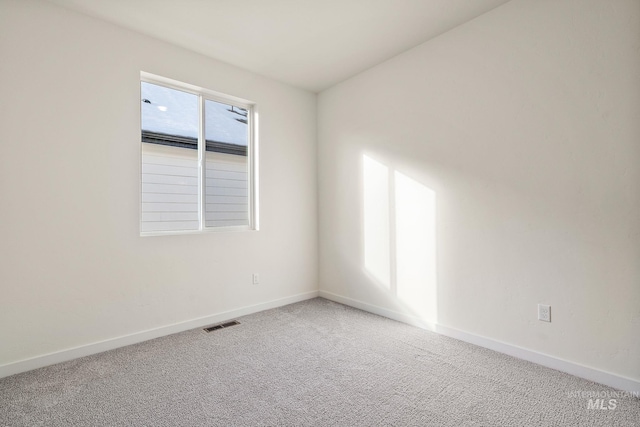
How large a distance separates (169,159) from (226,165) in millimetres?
587

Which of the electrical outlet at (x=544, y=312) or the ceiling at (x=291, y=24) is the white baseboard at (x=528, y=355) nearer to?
the electrical outlet at (x=544, y=312)

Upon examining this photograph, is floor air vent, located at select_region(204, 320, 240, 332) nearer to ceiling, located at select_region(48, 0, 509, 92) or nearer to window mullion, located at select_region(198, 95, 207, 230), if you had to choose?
window mullion, located at select_region(198, 95, 207, 230)

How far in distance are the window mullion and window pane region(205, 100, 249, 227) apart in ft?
0.10

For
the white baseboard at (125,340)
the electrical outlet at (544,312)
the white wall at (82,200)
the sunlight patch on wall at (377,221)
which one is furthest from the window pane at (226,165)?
the electrical outlet at (544,312)

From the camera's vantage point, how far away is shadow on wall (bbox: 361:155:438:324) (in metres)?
2.82

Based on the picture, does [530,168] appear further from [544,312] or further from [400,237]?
[400,237]

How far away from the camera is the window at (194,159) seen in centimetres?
283

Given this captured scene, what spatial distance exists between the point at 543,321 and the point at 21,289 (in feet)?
12.2

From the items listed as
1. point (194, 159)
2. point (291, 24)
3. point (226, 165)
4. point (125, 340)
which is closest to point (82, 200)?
point (194, 159)

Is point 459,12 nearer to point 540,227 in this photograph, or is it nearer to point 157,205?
point 540,227

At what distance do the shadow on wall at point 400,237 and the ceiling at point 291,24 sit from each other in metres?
1.15

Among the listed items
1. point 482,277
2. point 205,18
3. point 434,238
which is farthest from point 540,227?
point 205,18

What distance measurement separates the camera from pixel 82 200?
2.38 metres

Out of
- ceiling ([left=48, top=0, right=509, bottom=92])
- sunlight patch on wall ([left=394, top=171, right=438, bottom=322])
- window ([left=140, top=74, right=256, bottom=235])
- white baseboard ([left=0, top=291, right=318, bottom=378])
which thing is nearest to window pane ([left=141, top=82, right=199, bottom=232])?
window ([left=140, top=74, right=256, bottom=235])
